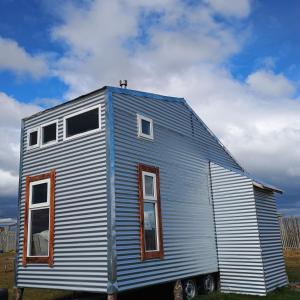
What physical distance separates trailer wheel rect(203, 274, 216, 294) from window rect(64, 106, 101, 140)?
22.3ft

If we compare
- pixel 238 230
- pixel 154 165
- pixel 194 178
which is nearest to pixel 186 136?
pixel 194 178

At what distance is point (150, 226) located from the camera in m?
11.1

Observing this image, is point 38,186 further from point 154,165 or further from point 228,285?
point 228,285

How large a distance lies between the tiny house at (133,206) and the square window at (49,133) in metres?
0.04

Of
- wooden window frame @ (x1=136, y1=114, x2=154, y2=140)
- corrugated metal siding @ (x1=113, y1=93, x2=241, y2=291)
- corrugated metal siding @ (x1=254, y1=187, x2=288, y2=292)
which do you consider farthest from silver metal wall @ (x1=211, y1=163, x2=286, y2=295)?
wooden window frame @ (x1=136, y1=114, x2=154, y2=140)

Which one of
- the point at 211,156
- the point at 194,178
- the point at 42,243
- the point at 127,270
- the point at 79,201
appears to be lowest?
the point at 127,270

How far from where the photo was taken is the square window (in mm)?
12148

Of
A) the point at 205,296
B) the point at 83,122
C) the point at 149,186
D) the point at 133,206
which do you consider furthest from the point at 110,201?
the point at 205,296

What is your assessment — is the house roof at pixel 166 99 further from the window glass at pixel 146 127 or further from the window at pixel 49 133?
the window glass at pixel 146 127

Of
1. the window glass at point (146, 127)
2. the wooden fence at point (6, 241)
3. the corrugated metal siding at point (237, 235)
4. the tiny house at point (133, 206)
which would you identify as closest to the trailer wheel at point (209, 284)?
the tiny house at point (133, 206)

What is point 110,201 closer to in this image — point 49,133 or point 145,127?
point 145,127

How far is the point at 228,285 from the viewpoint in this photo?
1350 cm

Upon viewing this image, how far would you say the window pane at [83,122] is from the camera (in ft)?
36.1

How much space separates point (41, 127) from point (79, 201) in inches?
131
